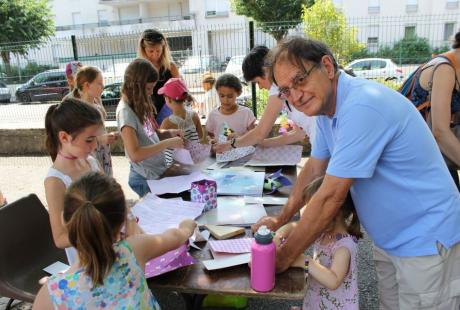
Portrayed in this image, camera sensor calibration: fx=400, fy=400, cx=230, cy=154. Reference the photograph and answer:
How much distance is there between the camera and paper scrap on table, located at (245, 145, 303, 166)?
2605mm

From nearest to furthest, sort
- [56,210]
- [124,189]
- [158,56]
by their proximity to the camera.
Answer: [56,210], [158,56], [124,189]

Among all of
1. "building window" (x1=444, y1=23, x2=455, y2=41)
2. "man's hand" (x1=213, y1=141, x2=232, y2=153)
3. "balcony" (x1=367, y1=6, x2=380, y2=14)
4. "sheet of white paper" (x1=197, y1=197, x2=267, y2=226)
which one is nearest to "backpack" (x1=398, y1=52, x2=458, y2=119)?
"building window" (x1=444, y1=23, x2=455, y2=41)

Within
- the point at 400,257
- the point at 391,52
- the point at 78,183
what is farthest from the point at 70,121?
the point at 391,52

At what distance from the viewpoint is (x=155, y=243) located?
1.34 metres

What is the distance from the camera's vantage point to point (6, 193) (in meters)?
5.00

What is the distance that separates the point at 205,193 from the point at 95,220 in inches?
32.8

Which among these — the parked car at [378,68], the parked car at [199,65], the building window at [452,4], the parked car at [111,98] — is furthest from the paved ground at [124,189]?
the building window at [452,4]

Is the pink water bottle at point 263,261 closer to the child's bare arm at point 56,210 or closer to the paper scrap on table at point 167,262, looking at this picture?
the paper scrap on table at point 167,262

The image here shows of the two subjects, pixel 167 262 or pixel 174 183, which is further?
pixel 174 183

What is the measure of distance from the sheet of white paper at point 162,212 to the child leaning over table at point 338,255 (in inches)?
18.6

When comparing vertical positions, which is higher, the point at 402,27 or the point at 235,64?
the point at 402,27

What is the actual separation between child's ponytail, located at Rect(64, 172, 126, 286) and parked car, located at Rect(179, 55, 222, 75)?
6165mm

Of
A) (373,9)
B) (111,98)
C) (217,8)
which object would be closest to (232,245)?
(111,98)

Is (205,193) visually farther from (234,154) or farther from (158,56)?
(158,56)
